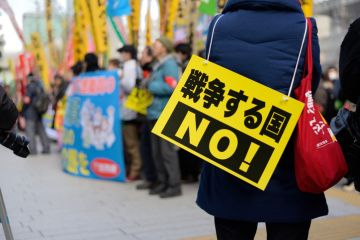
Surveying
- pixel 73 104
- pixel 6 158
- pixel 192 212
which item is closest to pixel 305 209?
pixel 192 212

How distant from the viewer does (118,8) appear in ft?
25.3

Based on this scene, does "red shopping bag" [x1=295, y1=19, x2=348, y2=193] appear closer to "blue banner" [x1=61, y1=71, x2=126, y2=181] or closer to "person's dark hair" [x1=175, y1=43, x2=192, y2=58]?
"person's dark hair" [x1=175, y1=43, x2=192, y2=58]

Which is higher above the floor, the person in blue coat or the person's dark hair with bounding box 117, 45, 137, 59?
the person in blue coat

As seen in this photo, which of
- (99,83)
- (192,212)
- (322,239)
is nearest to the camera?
(322,239)

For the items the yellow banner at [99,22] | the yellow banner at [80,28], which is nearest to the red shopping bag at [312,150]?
the yellow banner at [99,22]

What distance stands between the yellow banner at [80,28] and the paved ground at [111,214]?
114 inches

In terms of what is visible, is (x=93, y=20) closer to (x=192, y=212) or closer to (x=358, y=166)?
(x=192, y=212)

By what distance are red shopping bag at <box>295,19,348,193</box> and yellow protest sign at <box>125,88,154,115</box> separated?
4.31m

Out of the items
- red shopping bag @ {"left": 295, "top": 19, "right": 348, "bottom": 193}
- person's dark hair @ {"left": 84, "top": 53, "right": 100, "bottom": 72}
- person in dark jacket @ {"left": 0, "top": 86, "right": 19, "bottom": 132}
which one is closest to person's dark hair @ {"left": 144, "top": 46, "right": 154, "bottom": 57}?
person's dark hair @ {"left": 84, "top": 53, "right": 100, "bottom": 72}

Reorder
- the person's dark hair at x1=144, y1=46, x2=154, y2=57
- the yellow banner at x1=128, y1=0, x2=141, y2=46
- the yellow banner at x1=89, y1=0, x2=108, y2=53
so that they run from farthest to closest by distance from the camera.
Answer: the yellow banner at x1=128, y1=0, x2=141, y2=46
the yellow banner at x1=89, y1=0, x2=108, y2=53
the person's dark hair at x1=144, y1=46, x2=154, y2=57

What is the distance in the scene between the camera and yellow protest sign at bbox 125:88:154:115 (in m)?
6.40

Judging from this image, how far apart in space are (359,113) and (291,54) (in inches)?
14.8

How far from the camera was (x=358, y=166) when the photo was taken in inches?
86.1

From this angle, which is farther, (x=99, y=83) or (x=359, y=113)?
(x=99, y=83)
